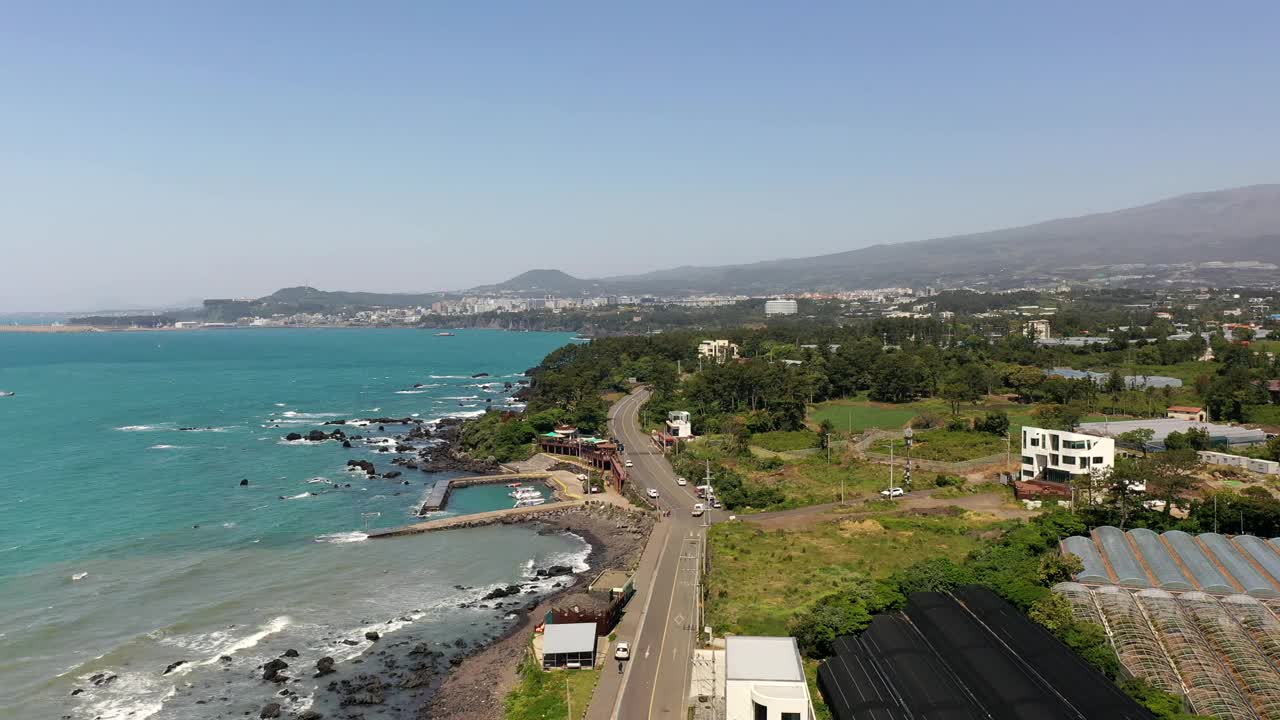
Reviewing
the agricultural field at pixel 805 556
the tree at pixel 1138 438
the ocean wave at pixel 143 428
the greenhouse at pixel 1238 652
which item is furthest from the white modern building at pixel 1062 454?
the ocean wave at pixel 143 428

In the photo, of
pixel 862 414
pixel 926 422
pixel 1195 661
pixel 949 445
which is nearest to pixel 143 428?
pixel 862 414

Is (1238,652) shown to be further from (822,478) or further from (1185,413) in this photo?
(1185,413)

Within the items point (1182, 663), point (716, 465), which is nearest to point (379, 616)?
point (716, 465)

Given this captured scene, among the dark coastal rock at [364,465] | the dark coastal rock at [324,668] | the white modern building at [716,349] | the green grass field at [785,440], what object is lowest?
the green grass field at [785,440]

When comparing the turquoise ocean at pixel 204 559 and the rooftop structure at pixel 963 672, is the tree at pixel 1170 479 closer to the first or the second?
the rooftop structure at pixel 963 672

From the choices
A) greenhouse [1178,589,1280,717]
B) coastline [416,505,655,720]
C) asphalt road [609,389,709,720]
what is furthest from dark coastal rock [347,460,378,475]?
greenhouse [1178,589,1280,717]

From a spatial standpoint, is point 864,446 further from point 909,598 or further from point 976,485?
point 909,598
